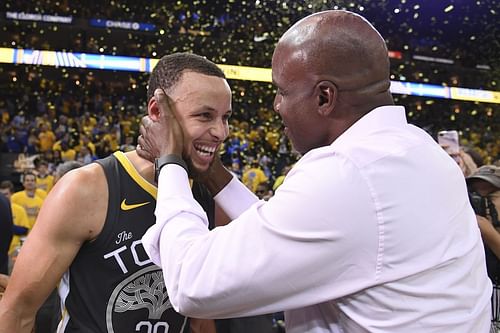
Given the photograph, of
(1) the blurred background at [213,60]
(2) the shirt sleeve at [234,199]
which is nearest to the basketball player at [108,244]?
(2) the shirt sleeve at [234,199]

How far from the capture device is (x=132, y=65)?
14898 mm

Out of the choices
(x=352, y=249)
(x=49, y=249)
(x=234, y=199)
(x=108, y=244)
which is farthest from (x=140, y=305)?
(x=352, y=249)

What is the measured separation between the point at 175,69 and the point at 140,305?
0.79 metres

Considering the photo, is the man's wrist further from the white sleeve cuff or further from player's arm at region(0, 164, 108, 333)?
player's arm at region(0, 164, 108, 333)

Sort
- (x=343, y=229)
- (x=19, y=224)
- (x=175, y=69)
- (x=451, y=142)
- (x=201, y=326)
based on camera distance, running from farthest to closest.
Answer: (x=19, y=224), (x=451, y=142), (x=201, y=326), (x=175, y=69), (x=343, y=229)

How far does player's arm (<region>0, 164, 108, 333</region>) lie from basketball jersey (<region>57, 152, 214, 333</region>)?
0.19ft

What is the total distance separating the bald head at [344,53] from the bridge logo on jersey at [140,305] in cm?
92

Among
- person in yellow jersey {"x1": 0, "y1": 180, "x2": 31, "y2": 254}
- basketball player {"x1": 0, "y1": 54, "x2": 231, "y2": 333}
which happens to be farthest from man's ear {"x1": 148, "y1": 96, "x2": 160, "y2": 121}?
person in yellow jersey {"x1": 0, "y1": 180, "x2": 31, "y2": 254}

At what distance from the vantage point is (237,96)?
59.9 feet

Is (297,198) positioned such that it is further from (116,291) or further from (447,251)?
(116,291)

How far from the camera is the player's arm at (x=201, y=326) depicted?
2.17 metres

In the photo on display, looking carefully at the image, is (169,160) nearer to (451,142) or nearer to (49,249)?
(49,249)

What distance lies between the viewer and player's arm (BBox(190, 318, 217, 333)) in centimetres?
217

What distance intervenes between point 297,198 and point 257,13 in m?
17.9
